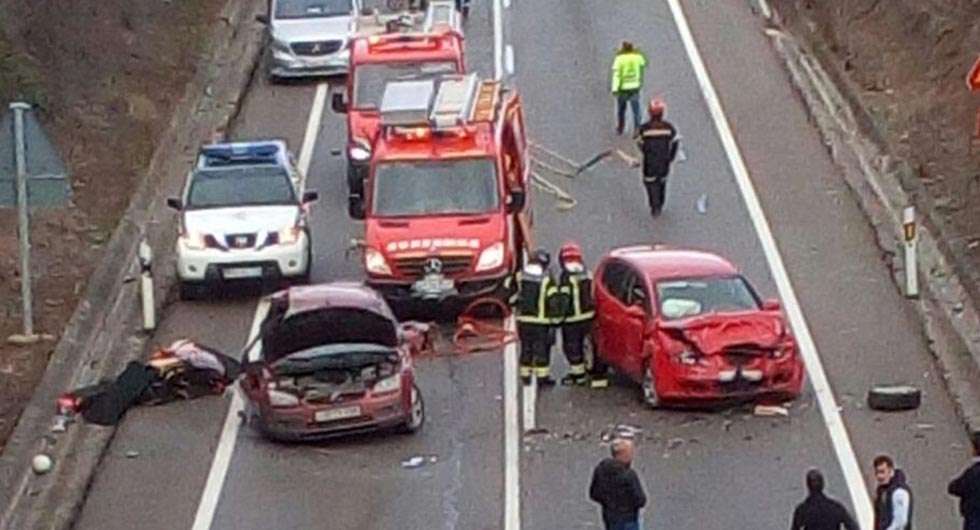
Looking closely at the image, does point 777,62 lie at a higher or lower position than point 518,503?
lower

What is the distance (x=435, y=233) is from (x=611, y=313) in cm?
388

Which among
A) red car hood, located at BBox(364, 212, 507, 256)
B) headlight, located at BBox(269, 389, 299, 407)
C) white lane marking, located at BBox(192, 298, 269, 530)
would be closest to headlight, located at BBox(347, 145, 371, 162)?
red car hood, located at BBox(364, 212, 507, 256)

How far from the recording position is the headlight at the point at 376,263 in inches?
1291

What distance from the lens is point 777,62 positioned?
48.0 metres

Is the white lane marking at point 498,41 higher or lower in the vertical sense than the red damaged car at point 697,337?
lower

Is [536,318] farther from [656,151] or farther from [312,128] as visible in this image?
[312,128]

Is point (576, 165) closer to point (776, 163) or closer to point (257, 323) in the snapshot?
point (776, 163)

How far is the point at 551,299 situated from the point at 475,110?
614 centimetres

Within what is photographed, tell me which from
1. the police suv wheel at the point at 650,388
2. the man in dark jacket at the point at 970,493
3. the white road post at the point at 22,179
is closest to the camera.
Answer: the man in dark jacket at the point at 970,493

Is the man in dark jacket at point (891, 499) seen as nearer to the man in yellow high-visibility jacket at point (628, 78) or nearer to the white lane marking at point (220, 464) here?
the white lane marking at point (220, 464)

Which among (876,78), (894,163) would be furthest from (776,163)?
(876,78)

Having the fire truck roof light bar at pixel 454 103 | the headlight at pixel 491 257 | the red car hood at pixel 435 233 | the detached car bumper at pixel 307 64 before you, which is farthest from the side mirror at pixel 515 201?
the detached car bumper at pixel 307 64

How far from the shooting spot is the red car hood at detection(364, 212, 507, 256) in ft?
108

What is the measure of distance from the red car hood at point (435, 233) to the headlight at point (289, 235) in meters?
1.58
